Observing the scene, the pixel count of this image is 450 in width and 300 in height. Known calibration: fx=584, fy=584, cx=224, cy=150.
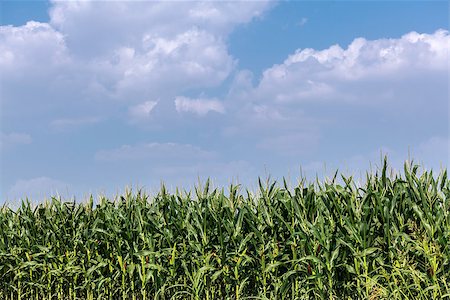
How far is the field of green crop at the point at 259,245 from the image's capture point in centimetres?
843

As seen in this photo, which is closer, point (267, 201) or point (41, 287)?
point (267, 201)

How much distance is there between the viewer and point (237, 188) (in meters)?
10.3

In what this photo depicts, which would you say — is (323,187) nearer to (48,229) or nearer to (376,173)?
(376,173)

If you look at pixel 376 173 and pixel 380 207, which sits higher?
pixel 376 173

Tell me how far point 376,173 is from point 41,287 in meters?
7.40

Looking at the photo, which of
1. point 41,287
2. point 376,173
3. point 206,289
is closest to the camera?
point 376,173

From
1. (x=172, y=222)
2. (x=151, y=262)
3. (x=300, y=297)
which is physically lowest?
(x=300, y=297)

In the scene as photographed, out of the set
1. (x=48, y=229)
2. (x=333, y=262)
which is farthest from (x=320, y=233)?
(x=48, y=229)

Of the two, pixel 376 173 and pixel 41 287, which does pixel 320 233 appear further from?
pixel 41 287

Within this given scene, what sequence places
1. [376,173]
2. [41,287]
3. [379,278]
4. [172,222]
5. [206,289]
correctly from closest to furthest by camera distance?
[379,278] < [376,173] < [206,289] < [172,222] < [41,287]

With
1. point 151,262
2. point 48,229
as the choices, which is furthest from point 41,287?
point 151,262

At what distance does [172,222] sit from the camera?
414 inches

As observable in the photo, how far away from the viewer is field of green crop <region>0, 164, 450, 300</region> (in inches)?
332

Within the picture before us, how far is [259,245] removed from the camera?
9500mm
